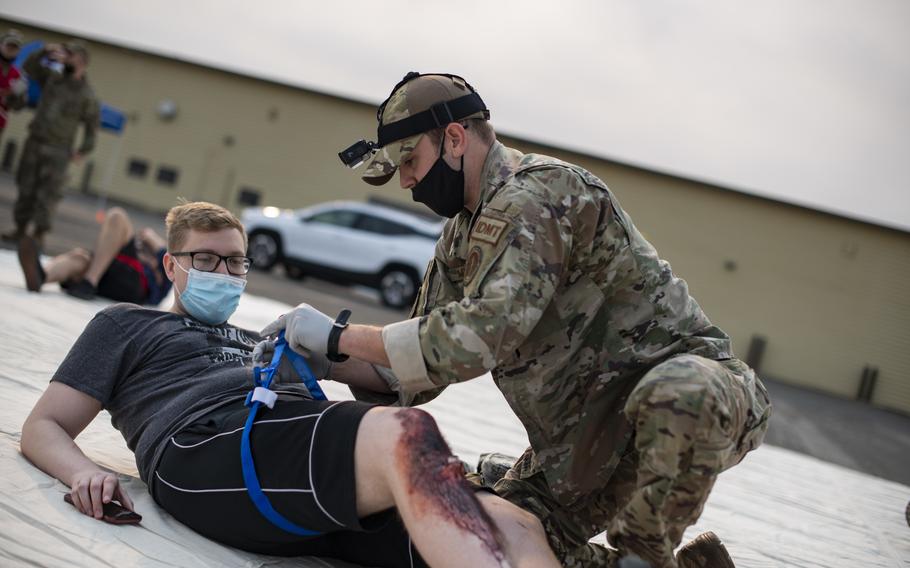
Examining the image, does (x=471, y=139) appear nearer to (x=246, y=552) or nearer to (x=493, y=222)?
(x=493, y=222)

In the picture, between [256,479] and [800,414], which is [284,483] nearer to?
[256,479]

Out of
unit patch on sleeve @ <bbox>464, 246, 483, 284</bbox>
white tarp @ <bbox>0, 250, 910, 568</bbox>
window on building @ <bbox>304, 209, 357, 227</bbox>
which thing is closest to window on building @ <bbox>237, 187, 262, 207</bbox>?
window on building @ <bbox>304, 209, 357, 227</bbox>

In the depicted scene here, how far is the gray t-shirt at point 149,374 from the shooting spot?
2590 mm

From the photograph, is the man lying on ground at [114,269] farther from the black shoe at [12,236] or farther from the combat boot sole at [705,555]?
the combat boot sole at [705,555]

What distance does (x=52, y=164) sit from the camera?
8.95 metres

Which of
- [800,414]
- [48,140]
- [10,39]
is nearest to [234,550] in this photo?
[48,140]

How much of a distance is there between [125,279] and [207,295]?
12.3 ft

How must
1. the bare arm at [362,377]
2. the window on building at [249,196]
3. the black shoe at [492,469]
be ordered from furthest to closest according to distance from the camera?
the window on building at [249,196] < the black shoe at [492,469] < the bare arm at [362,377]

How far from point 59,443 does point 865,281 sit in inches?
831

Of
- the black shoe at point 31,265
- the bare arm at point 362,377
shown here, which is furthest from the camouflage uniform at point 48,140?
the bare arm at point 362,377

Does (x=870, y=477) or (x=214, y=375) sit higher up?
(x=214, y=375)

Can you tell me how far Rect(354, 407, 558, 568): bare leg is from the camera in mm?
2049

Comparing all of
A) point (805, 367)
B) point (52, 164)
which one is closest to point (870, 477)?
point (52, 164)

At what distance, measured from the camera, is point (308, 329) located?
245 centimetres
